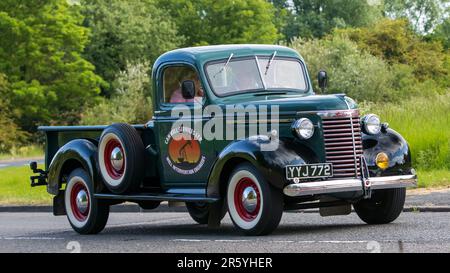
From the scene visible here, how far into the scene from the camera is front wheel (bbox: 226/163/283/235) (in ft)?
40.5

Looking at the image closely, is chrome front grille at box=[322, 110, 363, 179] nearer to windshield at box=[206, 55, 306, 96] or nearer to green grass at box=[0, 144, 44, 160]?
windshield at box=[206, 55, 306, 96]

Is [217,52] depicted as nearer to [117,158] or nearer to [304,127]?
[117,158]

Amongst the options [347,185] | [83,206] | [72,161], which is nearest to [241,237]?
[347,185]

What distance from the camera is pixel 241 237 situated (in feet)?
42.0

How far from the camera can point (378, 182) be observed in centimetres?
1291

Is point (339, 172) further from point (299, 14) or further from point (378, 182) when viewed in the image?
point (299, 14)

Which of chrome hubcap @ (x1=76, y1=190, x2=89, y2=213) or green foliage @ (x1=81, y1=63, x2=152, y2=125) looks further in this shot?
green foliage @ (x1=81, y1=63, x2=152, y2=125)

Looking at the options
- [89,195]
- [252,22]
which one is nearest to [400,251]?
[89,195]

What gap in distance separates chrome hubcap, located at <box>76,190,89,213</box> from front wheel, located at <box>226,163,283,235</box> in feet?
9.67

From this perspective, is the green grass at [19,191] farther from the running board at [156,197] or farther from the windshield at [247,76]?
the windshield at [247,76]

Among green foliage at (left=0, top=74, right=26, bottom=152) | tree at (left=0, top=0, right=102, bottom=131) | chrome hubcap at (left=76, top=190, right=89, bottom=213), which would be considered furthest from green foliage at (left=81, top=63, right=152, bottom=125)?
chrome hubcap at (left=76, top=190, right=89, bottom=213)

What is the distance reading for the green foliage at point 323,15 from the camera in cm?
10225

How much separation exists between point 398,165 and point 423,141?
11034mm

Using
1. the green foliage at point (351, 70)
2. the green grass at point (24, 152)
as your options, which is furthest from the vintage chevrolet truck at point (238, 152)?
the green foliage at point (351, 70)
